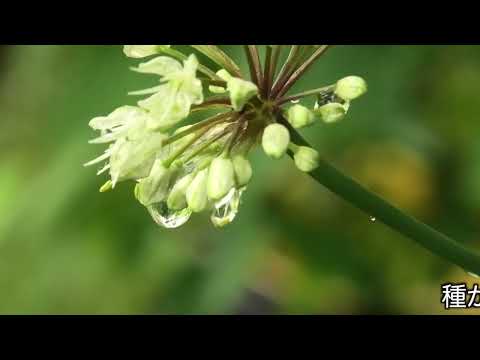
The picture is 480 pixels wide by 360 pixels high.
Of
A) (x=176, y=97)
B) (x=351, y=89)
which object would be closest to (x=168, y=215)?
(x=176, y=97)

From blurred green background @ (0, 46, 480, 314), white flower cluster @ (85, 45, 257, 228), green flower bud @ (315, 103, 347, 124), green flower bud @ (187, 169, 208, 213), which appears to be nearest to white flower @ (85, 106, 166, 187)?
white flower cluster @ (85, 45, 257, 228)

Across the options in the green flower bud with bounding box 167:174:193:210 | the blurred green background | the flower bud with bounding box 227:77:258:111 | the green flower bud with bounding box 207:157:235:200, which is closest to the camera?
the flower bud with bounding box 227:77:258:111

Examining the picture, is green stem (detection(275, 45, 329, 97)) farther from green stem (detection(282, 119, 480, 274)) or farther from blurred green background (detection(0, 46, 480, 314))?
blurred green background (detection(0, 46, 480, 314))

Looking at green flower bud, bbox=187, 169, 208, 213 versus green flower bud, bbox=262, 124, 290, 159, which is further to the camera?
green flower bud, bbox=187, 169, 208, 213

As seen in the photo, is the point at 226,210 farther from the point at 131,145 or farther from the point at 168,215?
the point at 131,145

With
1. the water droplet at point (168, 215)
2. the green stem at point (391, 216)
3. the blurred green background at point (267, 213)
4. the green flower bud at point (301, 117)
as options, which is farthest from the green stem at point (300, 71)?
the blurred green background at point (267, 213)

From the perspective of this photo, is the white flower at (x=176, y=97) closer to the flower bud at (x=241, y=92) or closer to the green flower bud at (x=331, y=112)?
the flower bud at (x=241, y=92)
